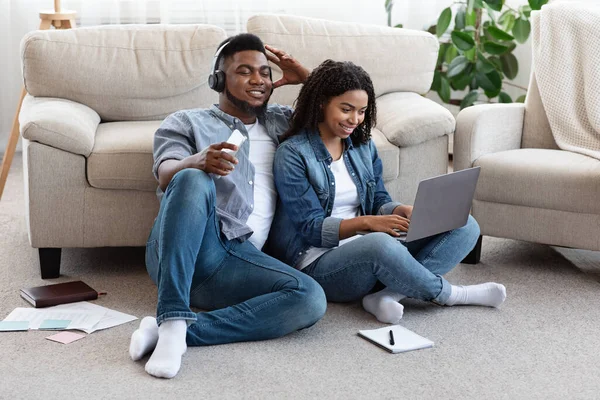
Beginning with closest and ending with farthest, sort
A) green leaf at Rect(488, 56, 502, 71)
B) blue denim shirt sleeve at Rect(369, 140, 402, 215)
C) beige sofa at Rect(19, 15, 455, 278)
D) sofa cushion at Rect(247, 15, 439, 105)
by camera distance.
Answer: blue denim shirt sleeve at Rect(369, 140, 402, 215) < beige sofa at Rect(19, 15, 455, 278) < sofa cushion at Rect(247, 15, 439, 105) < green leaf at Rect(488, 56, 502, 71)

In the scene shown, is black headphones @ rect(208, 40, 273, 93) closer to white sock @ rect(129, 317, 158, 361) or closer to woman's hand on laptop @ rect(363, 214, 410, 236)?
woman's hand on laptop @ rect(363, 214, 410, 236)

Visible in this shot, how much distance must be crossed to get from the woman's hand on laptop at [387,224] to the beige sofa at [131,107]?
54 cm

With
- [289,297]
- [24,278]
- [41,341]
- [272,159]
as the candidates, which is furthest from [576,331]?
[24,278]

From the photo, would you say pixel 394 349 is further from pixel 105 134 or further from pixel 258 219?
pixel 105 134

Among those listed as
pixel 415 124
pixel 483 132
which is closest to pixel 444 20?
pixel 483 132

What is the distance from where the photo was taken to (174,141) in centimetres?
241

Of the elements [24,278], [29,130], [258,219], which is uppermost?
[29,130]

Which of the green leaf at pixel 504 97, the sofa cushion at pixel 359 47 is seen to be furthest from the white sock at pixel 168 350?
the green leaf at pixel 504 97

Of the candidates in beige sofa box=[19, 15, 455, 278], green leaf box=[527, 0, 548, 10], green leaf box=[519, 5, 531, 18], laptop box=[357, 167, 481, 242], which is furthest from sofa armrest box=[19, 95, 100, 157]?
green leaf box=[519, 5, 531, 18]

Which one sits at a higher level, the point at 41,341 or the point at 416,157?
the point at 416,157

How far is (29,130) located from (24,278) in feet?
1.56

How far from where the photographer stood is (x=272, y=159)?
2502 mm

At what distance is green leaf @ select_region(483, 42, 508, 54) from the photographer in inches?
170

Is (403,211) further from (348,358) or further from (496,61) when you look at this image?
(496,61)
